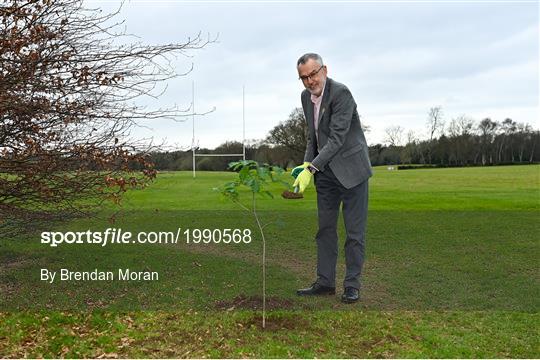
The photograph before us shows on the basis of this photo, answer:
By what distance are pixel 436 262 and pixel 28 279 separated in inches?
227

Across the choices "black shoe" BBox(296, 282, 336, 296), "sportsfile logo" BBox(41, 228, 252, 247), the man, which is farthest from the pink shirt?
"sportsfile logo" BBox(41, 228, 252, 247)

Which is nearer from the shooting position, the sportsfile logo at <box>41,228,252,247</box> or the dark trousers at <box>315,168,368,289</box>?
the dark trousers at <box>315,168,368,289</box>

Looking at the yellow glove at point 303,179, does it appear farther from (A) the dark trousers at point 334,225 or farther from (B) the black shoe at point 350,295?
(B) the black shoe at point 350,295

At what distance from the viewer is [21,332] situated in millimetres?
5086


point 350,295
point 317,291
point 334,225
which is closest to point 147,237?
point 317,291

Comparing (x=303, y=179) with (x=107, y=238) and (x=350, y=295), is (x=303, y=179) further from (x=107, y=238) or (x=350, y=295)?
(x=107, y=238)

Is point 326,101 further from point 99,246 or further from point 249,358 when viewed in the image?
point 99,246

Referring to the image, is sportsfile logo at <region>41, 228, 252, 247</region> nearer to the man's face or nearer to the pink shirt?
the pink shirt

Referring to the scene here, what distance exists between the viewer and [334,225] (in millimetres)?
6121

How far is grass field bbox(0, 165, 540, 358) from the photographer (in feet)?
15.4

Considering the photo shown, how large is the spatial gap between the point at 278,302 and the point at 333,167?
155 centimetres

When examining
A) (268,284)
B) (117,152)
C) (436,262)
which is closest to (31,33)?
(117,152)

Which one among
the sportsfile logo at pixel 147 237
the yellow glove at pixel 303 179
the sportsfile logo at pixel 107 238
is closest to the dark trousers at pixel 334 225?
the yellow glove at pixel 303 179

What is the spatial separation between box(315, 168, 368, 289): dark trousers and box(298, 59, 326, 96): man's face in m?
0.90
